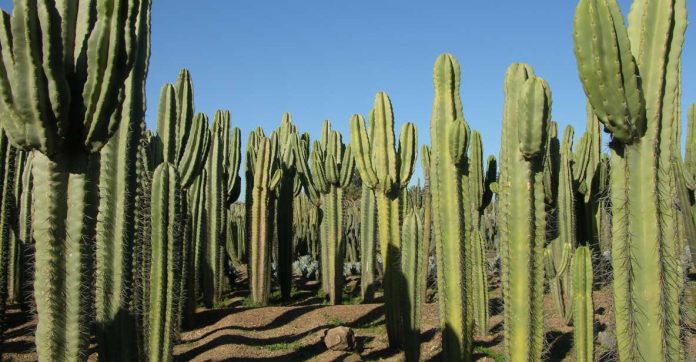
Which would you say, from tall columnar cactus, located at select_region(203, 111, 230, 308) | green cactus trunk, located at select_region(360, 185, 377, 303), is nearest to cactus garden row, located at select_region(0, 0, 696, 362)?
tall columnar cactus, located at select_region(203, 111, 230, 308)

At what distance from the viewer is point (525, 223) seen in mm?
4547

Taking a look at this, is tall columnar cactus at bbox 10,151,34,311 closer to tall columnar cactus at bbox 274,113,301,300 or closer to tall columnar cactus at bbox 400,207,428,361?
tall columnar cactus at bbox 274,113,301,300

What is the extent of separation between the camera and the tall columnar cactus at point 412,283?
6793 millimetres

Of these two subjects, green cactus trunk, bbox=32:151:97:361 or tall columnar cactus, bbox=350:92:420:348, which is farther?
tall columnar cactus, bbox=350:92:420:348

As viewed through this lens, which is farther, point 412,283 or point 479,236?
point 479,236

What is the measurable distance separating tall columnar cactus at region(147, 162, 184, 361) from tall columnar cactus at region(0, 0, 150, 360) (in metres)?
2.50

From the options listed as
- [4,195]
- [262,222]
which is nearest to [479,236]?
[262,222]

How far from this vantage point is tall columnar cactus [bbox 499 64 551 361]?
176 inches

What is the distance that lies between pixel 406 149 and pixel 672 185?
474 centimetres

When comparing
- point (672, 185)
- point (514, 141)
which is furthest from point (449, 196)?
point (672, 185)

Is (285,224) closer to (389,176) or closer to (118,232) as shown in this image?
(389,176)

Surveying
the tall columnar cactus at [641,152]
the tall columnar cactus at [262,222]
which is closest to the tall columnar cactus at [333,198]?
the tall columnar cactus at [262,222]

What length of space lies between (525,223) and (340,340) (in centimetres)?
438

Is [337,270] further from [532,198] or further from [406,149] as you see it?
[532,198]
